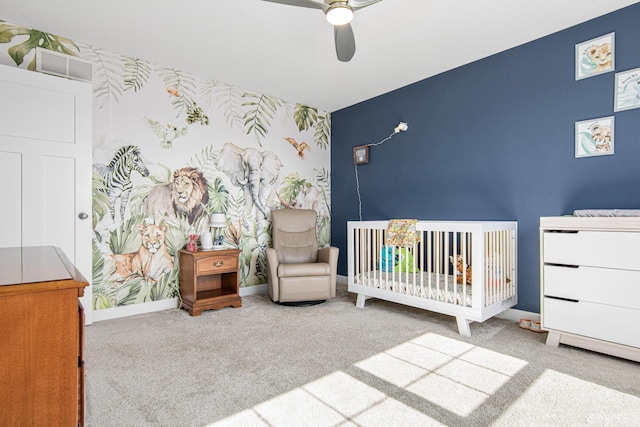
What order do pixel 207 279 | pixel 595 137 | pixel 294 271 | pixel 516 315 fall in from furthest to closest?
pixel 207 279 → pixel 294 271 → pixel 516 315 → pixel 595 137

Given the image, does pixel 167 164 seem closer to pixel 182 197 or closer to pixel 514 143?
pixel 182 197

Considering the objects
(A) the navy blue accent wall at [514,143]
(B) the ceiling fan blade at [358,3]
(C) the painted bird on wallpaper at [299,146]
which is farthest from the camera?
(C) the painted bird on wallpaper at [299,146]

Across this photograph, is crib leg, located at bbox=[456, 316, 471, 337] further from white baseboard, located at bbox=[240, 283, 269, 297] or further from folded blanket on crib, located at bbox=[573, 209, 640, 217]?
white baseboard, located at bbox=[240, 283, 269, 297]

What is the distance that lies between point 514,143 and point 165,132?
332 cm

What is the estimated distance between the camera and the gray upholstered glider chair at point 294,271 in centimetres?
336

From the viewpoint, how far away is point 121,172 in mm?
3131

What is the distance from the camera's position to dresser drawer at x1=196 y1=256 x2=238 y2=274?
3211 millimetres

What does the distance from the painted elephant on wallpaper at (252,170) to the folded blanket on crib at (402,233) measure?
5.64 feet

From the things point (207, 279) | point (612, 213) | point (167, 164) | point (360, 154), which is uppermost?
point (360, 154)

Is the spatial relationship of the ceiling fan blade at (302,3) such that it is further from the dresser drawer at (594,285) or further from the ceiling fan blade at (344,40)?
the dresser drawer at (594,285)

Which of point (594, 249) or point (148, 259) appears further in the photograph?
point (148, 259)

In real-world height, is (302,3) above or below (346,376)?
above

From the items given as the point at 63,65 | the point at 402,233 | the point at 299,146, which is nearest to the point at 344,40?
the point at 402,233

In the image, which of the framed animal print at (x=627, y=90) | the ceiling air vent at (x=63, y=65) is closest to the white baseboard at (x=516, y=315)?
the framed animal print at (x=627, y=90)
